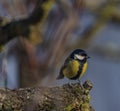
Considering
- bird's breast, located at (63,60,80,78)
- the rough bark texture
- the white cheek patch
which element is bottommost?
the rough bark texture

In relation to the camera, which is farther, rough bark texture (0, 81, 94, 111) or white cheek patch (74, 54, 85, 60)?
white cheek patch (74, 54, 85, 60)

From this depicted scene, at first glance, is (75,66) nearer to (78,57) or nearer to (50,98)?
(78,57)

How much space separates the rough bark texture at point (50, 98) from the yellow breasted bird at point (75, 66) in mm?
318

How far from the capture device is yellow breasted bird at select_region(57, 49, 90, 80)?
3.45 m

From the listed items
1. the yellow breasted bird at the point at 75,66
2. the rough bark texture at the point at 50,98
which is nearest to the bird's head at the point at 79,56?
the yellow breasted bird at the point at 75,66

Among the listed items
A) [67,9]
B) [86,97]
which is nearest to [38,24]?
[67,9]

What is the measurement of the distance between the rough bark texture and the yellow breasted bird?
0.32m

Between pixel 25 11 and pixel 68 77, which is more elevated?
pixel 25 11

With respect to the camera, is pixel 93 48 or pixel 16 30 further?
pixel 93 48

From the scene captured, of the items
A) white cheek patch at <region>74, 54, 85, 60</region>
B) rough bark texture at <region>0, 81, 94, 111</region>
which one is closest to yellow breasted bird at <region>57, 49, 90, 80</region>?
white cheek patch at <region>74, 54, 85, 60</region>

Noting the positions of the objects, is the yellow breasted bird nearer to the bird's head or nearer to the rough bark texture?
the bird's head

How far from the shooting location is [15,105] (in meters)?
3.08

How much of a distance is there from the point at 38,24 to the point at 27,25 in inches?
3.2

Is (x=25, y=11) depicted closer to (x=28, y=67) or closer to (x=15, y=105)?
(x=28, y=67)
